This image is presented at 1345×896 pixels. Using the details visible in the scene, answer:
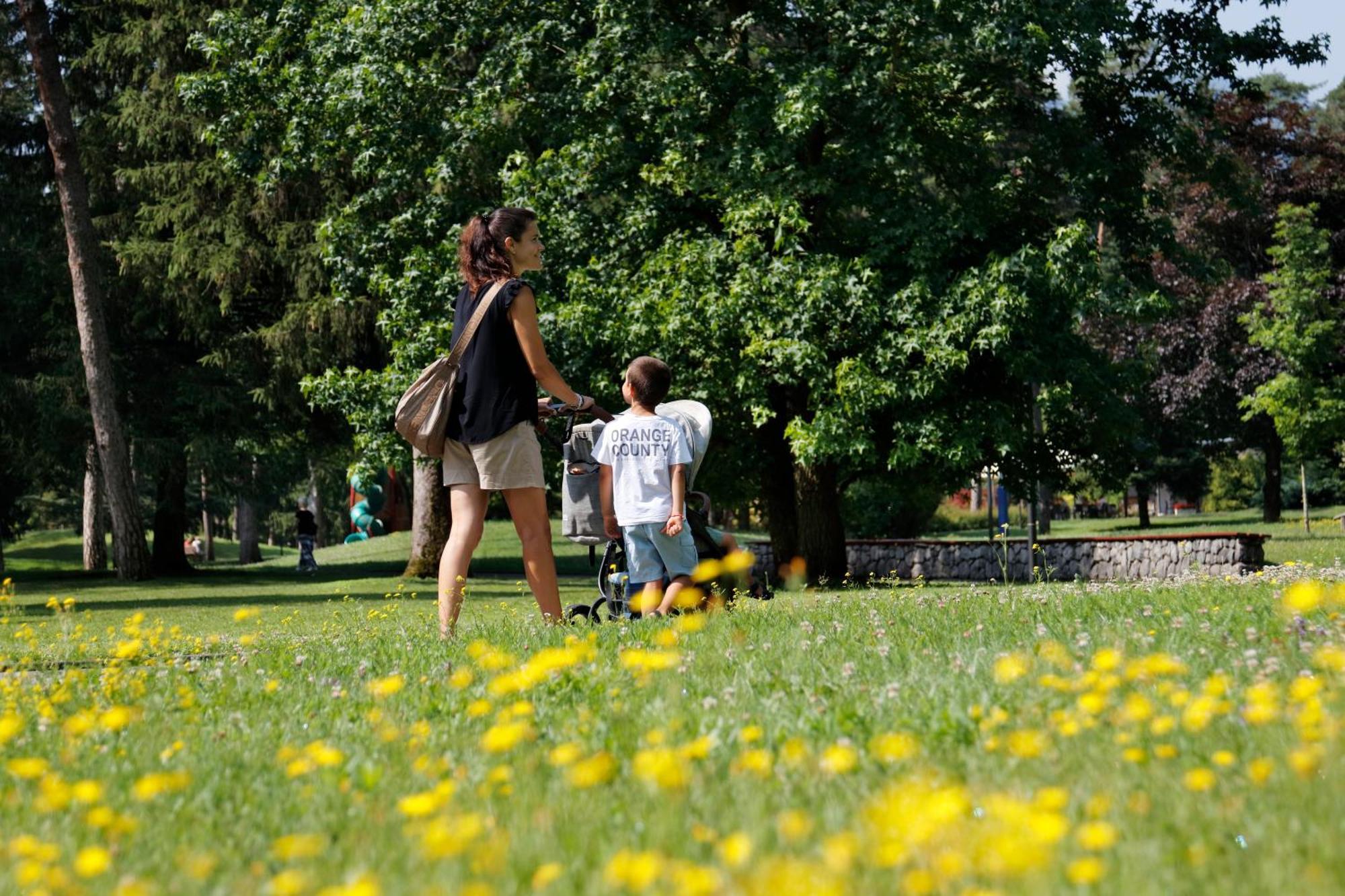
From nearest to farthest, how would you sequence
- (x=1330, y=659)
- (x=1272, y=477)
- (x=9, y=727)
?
(x=9, y=727), (x=1330, y=659), (x=1272, y=477)

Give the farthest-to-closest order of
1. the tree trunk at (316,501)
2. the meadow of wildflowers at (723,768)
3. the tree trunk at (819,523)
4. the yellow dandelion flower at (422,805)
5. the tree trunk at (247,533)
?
1. the tree trunk at (316,501)
2. the tree trunk at (247,533)
3. the tree trunk at (819,523)
4. the yellow dandelion flower at (422,805)
5. the meadow of wildflowers at (723,768)

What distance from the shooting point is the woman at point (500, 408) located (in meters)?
7.04

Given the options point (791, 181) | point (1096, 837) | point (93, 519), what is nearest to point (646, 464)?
point (1096, 837)

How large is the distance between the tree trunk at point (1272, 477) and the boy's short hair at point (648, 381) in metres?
37.4

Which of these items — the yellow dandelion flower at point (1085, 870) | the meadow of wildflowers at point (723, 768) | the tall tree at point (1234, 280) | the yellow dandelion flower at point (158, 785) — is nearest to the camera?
the yellow dandelion flower at point (1085, 870)

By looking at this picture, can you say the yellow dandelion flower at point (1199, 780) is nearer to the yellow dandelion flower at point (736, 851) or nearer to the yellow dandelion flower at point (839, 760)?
the yellow dandelion flower at point (839, 760)

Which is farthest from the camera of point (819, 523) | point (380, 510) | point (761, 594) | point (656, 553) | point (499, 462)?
point (380, 510)

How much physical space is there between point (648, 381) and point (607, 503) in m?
0.78

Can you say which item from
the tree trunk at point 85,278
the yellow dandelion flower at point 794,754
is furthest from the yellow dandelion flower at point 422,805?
the tree trunk at point 85,278

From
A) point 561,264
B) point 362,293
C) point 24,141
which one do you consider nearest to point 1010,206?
point 561,264

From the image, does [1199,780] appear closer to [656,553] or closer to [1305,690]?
[1305,690]

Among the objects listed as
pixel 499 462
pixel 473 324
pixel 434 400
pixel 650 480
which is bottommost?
pixel 650 480

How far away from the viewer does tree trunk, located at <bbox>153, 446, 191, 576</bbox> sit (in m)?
28.8

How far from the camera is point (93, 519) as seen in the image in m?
35.5
